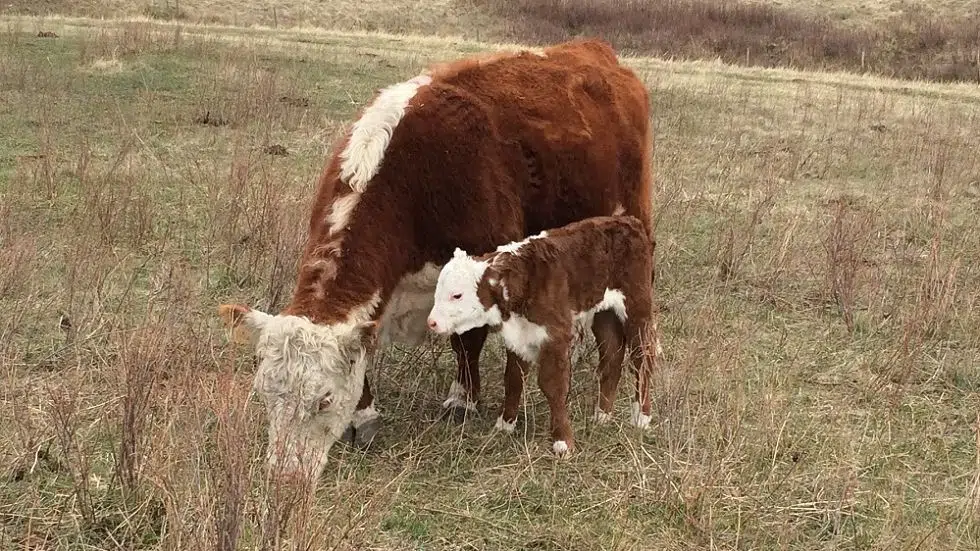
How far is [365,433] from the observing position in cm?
435

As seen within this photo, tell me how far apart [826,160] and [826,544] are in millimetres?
8599

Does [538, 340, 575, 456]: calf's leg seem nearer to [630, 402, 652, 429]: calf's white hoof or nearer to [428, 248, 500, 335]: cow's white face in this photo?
[428, 248, 500, 335]: cow's white face

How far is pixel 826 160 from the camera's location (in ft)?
36.9

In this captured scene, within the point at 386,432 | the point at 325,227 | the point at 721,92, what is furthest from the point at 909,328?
the point at 721,92

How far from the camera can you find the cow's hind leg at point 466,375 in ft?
15.7

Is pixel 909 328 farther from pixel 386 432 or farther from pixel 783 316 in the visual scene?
pixel 386 432

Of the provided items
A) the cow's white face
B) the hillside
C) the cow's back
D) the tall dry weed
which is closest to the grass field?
the tall dry weed

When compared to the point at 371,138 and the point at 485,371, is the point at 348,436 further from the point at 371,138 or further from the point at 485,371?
the point at 371,138

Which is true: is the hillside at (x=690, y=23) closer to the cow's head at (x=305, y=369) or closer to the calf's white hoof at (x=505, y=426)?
the calf's white hoof at (x=505, y=426)

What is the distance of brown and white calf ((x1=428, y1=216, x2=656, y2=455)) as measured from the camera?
4012mm

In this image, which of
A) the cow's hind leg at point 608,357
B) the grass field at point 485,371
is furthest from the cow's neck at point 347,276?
the cow's hind leg at point 608,357

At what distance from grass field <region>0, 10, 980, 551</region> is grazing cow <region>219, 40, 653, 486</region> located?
0.89 ft

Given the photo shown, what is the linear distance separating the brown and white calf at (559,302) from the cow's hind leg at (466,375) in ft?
1.16

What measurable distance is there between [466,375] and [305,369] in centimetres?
144
